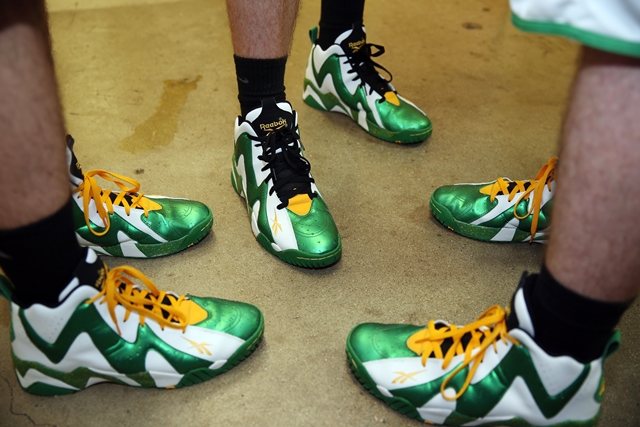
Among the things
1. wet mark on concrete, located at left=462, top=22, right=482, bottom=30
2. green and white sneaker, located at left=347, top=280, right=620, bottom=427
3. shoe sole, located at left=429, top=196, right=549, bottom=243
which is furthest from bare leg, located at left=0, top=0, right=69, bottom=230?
wet mark on concrete, located at left=462, top=22, right=482, bottom=30

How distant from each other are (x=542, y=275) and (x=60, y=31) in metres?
1.91

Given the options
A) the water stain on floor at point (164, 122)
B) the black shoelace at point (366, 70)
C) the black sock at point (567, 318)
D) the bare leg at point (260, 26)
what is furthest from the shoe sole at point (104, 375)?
the black shoelace at point (366, 70)

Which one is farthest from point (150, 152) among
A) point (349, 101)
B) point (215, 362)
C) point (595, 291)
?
point (595, 291)

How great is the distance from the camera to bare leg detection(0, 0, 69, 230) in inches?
21.1

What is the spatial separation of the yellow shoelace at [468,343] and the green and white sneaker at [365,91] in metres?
0.70

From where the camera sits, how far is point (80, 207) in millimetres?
946

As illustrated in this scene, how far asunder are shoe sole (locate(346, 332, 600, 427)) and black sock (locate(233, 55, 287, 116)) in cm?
53

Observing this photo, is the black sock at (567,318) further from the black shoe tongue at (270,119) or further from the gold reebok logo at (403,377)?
the black shoe tongue at (270,119)

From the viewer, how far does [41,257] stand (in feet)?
2.07

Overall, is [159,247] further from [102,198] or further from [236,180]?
[236,180]

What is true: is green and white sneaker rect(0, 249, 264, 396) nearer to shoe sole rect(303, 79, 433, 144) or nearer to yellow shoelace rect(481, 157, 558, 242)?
yellow shoelace rect(481, 157, 558, 242)

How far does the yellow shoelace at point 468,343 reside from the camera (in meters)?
0.70

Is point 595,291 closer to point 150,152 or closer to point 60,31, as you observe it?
point 150,152

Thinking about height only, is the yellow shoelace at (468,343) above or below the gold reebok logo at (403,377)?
above
